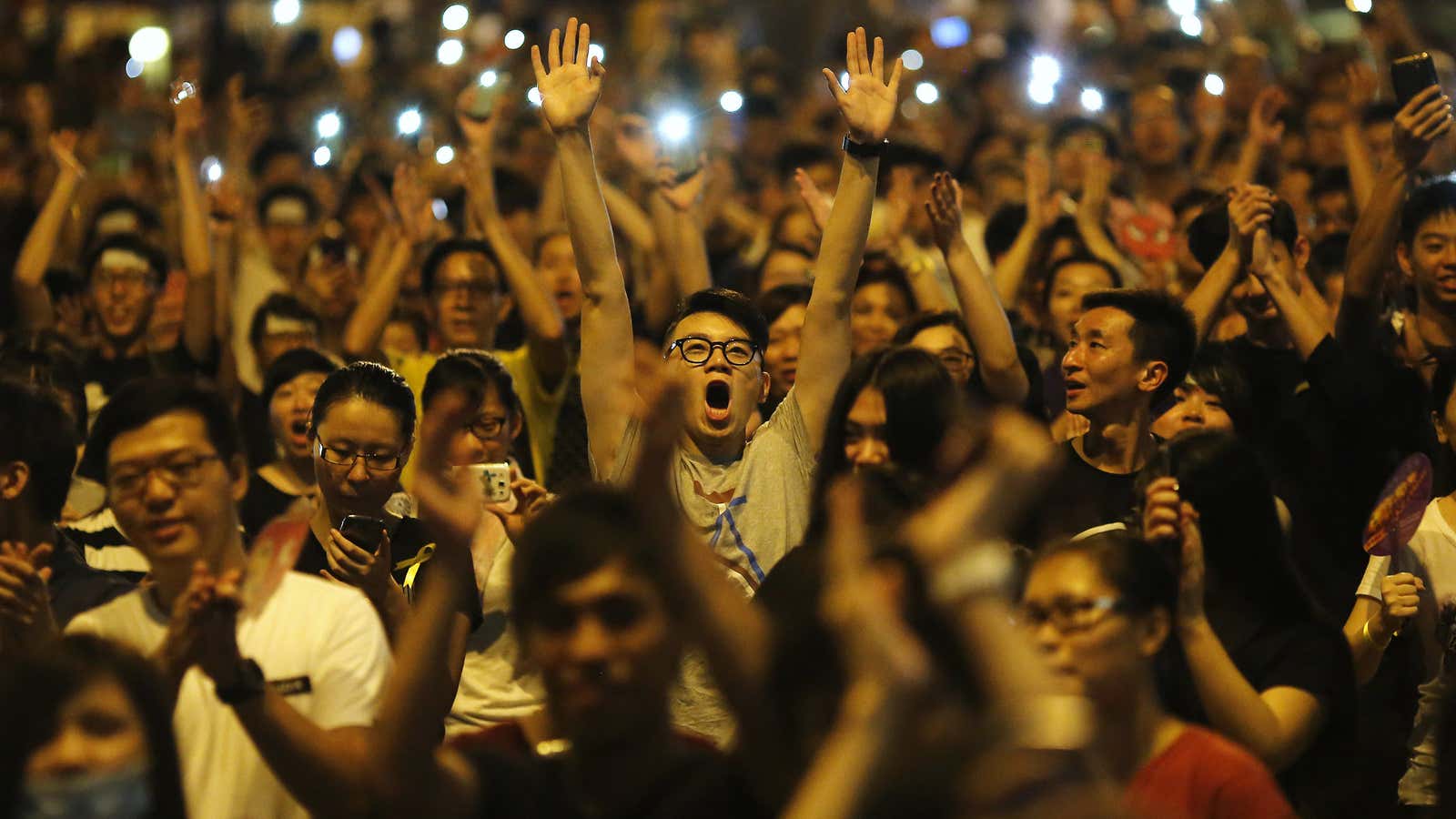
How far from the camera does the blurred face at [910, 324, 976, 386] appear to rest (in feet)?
19.0

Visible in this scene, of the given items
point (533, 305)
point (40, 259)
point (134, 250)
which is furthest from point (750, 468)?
point (40, 259)

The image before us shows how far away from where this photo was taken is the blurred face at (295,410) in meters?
6.05

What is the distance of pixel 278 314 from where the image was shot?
24.3 ft

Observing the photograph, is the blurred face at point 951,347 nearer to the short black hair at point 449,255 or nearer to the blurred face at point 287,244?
the short black hair at point 449,255

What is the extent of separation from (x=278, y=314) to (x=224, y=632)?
177 inches

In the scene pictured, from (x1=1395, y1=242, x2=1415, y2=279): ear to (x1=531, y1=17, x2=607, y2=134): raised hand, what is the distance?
9.12ft

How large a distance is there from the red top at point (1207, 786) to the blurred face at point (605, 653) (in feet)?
2.97

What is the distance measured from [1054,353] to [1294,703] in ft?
11.1

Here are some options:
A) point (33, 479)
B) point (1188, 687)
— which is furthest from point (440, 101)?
point (1188, 687)

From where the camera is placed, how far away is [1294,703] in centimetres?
382

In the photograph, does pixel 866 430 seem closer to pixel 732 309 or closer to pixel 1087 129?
pixel 732 309

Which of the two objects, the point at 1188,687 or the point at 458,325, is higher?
the point at 458,325

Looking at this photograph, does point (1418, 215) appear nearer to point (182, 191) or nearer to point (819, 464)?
point (819, 464)

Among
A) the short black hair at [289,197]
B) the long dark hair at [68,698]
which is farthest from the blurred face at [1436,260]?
the short black hair at [289,197]
